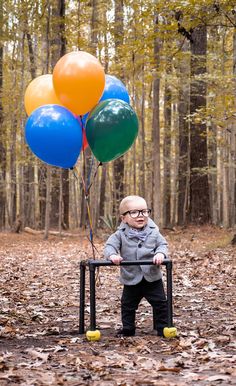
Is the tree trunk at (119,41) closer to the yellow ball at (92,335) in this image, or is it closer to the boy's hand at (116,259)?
the boy's hand at (116,259)

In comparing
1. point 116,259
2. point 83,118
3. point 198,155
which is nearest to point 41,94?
point 83,118

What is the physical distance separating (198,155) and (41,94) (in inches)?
491

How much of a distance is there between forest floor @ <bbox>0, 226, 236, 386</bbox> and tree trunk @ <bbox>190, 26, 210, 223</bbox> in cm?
566

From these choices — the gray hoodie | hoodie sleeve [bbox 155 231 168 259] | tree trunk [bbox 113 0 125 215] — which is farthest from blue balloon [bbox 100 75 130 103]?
tree trunk [bbox 113 0 125 215]

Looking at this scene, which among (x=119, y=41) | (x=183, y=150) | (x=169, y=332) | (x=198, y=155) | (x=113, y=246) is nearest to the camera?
(x=169, y=332)

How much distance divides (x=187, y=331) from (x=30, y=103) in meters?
3.08

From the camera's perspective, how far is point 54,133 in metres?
5.77

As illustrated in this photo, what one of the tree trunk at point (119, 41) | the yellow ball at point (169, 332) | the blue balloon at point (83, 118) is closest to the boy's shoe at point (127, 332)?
the yellow ball at point (169, 332)

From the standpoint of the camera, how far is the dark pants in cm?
533

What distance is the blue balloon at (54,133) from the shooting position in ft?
18.9

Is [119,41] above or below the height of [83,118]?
above

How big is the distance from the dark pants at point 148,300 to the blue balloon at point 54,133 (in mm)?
1681

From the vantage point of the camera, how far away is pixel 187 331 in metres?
5.46

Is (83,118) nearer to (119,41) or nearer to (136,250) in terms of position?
(136,250)
